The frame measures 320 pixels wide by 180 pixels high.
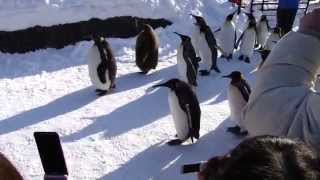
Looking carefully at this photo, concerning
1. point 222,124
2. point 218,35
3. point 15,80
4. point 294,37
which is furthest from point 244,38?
point 294,37

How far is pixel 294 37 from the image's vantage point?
152 cm

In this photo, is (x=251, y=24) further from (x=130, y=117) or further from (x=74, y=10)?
(x=130, y=117)

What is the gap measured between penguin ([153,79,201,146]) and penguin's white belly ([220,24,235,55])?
2.16 metres

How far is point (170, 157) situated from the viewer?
11.6 ft

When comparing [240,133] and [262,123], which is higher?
[262,123]

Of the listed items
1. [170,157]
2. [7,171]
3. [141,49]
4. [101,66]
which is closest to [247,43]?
[141,49]

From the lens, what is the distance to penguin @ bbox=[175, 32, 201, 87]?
4742 millimetres

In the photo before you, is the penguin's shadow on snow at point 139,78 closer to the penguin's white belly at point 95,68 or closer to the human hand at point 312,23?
the penguin's white belly at point 95,68

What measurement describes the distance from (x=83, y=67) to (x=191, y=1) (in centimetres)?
245

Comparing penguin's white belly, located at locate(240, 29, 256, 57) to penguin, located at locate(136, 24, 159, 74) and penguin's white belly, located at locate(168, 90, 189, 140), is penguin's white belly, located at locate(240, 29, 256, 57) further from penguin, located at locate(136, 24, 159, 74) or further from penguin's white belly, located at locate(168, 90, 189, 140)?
penguin's white belly, located at locate(168, 90, 189, 140)

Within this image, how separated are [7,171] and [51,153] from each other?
17 centimetres

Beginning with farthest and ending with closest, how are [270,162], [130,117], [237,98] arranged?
[130,117] < [237,98] < [270,162]

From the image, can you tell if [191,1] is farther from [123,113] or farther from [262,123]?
[262,123]

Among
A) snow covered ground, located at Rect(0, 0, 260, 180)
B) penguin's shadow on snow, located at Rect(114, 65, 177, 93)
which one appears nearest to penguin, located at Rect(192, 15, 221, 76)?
snow covered ground, located at Rect(0, 0, 260, 180)
